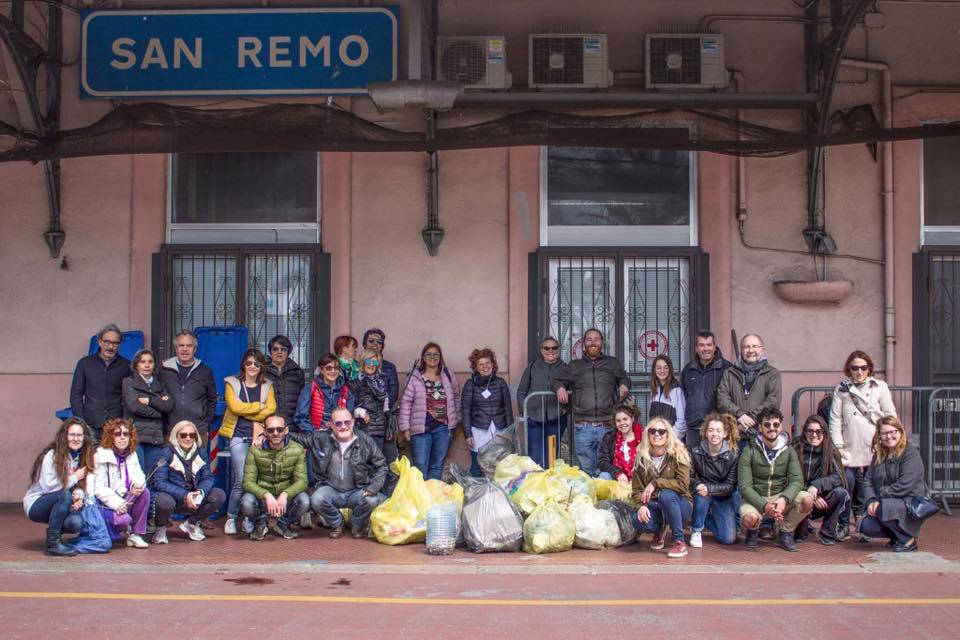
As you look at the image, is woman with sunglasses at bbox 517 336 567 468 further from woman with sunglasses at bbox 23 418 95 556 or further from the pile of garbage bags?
woman with sunglasses at bbox 23 418 95 556

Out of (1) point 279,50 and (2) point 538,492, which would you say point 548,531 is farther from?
(1) point 279,50

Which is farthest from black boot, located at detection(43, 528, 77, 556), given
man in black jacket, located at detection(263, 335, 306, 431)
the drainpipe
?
the drainpipe

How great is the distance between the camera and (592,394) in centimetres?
1059

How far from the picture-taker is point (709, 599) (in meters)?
7.34

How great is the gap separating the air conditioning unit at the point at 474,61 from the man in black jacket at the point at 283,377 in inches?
125

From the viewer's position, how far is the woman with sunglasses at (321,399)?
1032 cm

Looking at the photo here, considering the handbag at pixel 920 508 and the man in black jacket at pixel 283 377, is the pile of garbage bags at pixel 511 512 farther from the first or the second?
the handbag at pixel 920 508

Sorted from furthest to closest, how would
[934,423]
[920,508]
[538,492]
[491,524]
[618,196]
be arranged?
1. [618,196]
2. [934,423]
3. [538,492]
4. [491,524]
5. [920,508]

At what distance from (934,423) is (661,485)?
13.0 feet

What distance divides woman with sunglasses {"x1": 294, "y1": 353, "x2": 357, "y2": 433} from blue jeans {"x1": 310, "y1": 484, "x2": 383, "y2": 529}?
2.84 feet

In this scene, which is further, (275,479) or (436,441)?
(436,441)

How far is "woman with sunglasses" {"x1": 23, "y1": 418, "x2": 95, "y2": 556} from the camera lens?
29.0 feet

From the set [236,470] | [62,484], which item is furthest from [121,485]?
[236,470]

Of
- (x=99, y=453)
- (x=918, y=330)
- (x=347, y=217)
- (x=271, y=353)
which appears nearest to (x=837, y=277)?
(x=918, y=330)
